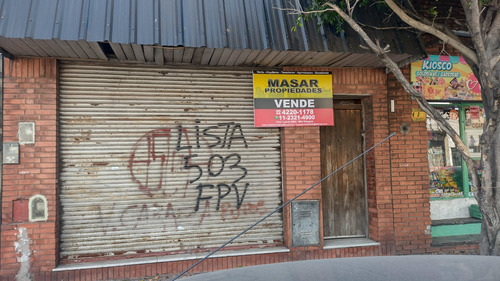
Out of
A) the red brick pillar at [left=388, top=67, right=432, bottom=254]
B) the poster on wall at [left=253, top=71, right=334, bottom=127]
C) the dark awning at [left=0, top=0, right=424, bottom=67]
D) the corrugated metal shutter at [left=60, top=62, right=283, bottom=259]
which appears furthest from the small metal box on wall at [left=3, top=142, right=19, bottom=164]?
the red brick pillar at [left=388, top=67, right=432, bottom=254]

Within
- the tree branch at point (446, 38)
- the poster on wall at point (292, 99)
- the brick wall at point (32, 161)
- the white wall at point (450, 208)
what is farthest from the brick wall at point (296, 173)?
the tree branch at point (446, 38)

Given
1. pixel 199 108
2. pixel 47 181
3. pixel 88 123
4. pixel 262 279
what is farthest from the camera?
pixel 199 108

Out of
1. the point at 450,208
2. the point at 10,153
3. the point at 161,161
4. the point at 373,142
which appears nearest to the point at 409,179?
the point at 373,142

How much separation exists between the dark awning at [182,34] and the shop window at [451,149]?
1.94 m

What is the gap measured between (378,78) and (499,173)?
8.52ft

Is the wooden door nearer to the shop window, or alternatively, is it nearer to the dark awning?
the dark awning

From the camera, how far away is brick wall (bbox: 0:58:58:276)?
4.46 metres

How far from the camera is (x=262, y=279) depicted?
1.75 m

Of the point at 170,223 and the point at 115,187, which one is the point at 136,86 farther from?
the point at 170,223

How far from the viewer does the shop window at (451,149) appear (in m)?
6.42

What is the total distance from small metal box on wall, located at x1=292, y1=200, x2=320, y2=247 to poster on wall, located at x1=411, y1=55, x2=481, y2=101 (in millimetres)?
3063

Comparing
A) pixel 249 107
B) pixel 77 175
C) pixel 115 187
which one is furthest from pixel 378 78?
pixel 77 175

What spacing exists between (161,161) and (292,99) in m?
2.41

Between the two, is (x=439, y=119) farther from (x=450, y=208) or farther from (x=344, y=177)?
(x=450, y=208)
